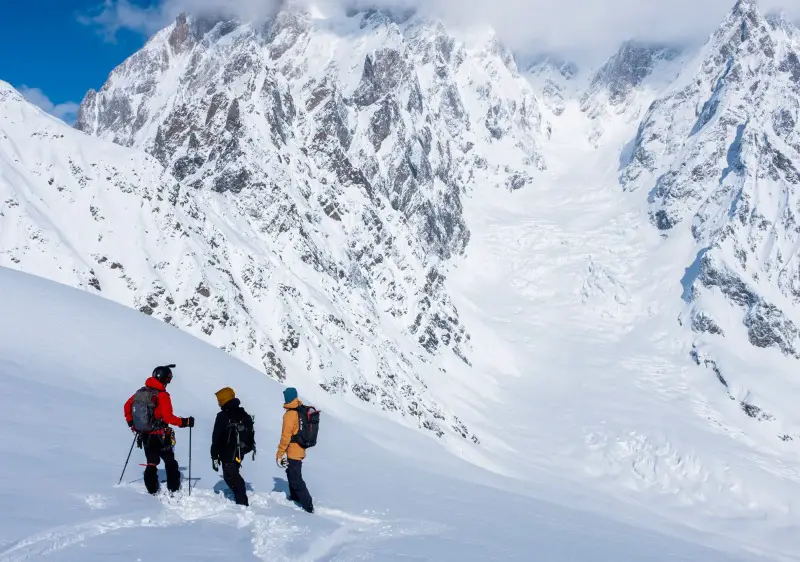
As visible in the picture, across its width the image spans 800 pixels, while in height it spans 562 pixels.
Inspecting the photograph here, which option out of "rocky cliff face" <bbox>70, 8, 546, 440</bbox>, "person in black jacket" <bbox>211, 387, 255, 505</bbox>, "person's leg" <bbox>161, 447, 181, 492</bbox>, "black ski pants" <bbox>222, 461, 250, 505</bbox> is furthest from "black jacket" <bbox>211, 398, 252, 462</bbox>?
"rocky cliff face" <bbox>70, 8, 546, 440</bbox>

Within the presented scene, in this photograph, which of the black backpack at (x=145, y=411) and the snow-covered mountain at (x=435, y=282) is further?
the snow-covered mountain at (x=435, y=282)

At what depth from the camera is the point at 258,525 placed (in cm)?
1062

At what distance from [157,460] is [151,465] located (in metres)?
0.13

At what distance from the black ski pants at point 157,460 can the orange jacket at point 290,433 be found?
73.5 inches

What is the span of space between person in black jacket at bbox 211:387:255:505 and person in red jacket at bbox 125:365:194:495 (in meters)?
0.61

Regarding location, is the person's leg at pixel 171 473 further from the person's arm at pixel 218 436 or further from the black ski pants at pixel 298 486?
the black ski pants at pixel 298 486

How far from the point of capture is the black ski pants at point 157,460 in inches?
433

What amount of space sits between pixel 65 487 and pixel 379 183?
519 feet

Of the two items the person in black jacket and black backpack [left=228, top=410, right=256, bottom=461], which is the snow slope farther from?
black backpack [left=228, top=410, right=256, bottom=461]

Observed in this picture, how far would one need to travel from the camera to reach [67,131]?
6844cm

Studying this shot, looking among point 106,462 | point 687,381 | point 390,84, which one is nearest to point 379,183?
point 390,84

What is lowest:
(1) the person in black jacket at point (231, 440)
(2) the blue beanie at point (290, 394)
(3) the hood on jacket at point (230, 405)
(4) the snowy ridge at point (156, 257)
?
(1) the person in black jacket at point (231, 440)

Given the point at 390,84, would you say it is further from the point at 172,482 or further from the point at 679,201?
the point at 172,482

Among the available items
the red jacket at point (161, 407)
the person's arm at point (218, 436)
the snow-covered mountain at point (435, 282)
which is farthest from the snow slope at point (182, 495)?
the snow-covered mountain at point (435, 282)
